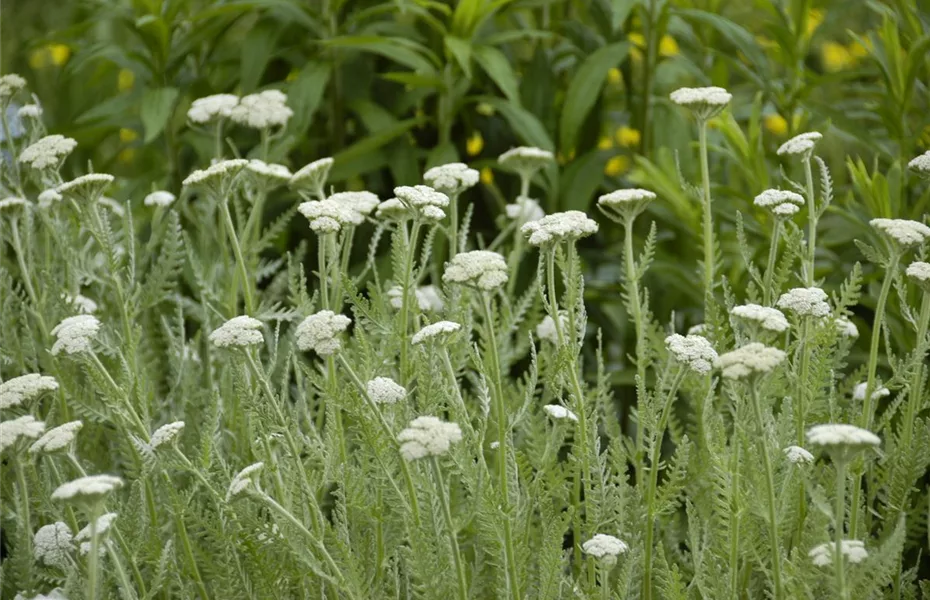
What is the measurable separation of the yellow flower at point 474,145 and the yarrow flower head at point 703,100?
741mm

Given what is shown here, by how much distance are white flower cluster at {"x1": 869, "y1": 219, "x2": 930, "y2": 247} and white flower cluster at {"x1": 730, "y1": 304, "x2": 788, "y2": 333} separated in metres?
0.14

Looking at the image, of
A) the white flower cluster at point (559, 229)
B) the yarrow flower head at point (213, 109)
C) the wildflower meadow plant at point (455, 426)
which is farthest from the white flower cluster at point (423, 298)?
the yarrow flower head at point (213, 109)

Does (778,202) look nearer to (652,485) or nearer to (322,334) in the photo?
(652,485)

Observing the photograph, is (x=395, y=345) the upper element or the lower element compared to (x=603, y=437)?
upper

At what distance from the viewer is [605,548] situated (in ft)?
2.76

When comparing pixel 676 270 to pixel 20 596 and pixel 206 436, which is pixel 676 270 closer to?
pixel 206 436

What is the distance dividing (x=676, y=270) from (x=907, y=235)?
58 centimetres

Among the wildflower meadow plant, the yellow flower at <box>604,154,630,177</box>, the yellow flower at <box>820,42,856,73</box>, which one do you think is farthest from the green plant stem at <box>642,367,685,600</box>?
the yellow flower at <box>820,42,856,73</box>

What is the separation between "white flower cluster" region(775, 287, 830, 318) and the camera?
34.5 inches

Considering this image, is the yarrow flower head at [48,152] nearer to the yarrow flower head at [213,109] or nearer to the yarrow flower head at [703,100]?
the yarrow flower head at [213,109]

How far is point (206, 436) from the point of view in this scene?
92 cm

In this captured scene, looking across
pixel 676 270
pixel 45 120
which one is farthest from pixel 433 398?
pixel 45 120

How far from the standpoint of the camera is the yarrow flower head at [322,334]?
2.64ft

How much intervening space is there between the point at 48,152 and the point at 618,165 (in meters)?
1.24
